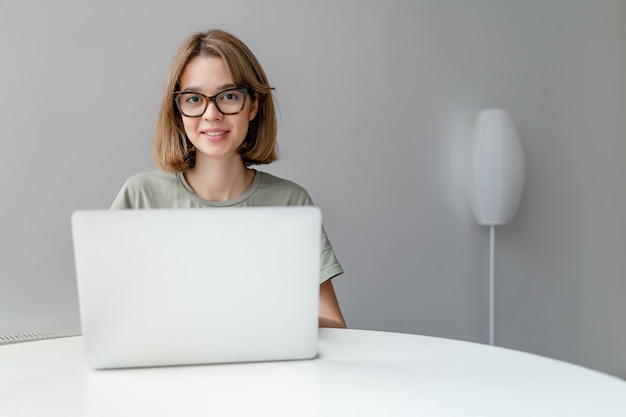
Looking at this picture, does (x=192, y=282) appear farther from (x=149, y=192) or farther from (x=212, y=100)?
(x=149, y=192)

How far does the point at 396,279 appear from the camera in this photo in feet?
12.5

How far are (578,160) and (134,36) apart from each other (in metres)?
2.59

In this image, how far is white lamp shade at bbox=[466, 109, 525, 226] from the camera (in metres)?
3.77

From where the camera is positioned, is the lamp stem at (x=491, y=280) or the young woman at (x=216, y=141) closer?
the young woman at (x=216, y=141)

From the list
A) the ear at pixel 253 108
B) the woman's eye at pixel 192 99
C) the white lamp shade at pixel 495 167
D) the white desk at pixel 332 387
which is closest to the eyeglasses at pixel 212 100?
the woman's eye at pixel 192 99

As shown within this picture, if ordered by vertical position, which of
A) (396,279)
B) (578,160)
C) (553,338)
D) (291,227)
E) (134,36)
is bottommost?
(553,338)

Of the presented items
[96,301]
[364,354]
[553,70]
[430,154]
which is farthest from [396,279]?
[96,301]

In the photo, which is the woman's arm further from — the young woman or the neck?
the neck

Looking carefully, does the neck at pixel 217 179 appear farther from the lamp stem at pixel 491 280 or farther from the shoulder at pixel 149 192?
the lamp stem at pixel 491 280

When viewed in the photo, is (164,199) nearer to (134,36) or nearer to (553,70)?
(134,36)

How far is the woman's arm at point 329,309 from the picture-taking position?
6.36ft

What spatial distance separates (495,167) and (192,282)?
2835mm

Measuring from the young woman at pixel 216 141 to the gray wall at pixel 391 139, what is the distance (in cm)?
113

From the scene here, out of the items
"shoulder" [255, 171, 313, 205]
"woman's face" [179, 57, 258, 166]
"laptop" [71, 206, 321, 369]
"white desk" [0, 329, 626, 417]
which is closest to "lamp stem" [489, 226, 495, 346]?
"shoulder" [255, 171, 313, 205]
